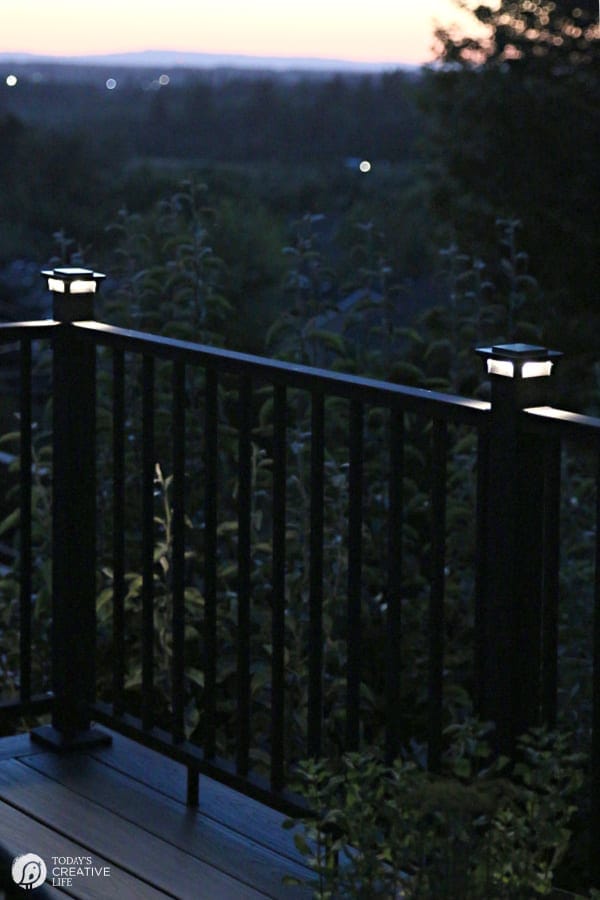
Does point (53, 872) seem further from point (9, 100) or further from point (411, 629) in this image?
point (9, 100)

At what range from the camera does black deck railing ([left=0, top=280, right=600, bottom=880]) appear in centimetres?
234

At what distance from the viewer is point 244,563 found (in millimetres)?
2855

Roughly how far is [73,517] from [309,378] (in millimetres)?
972

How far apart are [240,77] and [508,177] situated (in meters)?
4.48

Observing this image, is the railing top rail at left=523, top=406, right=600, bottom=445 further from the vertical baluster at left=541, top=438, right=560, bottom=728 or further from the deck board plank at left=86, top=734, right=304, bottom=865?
the deck board plank at left=86, top=734, right=304, bottom=865

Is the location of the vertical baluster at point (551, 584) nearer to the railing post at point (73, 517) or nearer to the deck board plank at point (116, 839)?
the deck board plank at point (116, 839)

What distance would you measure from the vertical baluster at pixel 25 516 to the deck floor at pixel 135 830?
208mm

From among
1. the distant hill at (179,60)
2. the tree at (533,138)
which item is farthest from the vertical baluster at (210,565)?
the tree at (533,138)

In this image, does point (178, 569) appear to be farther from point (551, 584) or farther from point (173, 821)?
point (551, 584)

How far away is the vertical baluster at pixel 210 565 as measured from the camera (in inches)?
114

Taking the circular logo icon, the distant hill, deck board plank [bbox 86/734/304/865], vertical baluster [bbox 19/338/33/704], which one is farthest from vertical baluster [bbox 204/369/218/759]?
the distant hill

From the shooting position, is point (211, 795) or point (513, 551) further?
point (211, 795)

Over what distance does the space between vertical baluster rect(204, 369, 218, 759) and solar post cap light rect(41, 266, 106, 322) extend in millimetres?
586

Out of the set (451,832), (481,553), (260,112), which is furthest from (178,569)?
(260,112)
